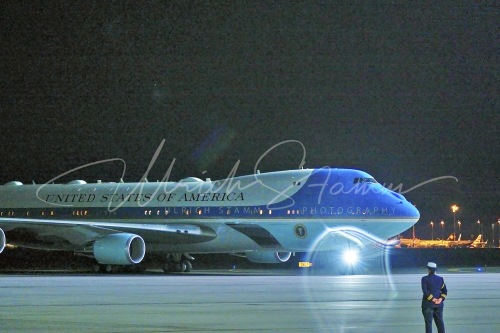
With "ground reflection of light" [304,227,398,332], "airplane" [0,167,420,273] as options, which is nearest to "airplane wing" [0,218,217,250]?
"airplane" [0,167,420,273]

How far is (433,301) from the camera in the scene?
15.7 meters

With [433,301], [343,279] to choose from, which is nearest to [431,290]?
[433,301]

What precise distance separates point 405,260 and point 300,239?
14968 millimetres

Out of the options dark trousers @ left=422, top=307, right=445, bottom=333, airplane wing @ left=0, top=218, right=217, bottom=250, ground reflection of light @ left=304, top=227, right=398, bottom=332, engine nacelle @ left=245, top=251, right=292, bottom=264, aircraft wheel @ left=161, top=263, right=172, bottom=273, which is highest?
airplane wing @ left=0, top=218, right=217, bottom=250

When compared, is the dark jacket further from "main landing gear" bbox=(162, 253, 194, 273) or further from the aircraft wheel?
the aircraft wheel

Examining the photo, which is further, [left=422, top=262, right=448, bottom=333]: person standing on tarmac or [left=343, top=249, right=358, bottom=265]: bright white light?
[left=343, top=249, right=358, bottom=265]: bright white light

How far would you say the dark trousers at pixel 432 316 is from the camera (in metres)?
15.4

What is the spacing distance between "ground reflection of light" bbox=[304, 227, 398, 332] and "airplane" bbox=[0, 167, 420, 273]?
268 mm

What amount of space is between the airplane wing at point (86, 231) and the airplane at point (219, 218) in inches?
2.0

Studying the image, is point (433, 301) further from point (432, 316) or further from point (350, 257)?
point (350, 257)

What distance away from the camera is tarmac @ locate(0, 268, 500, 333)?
673 inches

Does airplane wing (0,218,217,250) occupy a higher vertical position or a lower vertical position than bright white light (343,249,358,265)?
higher

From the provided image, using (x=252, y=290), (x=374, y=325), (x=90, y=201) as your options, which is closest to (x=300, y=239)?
(x=90, y=201)

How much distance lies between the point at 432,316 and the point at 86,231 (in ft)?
113
